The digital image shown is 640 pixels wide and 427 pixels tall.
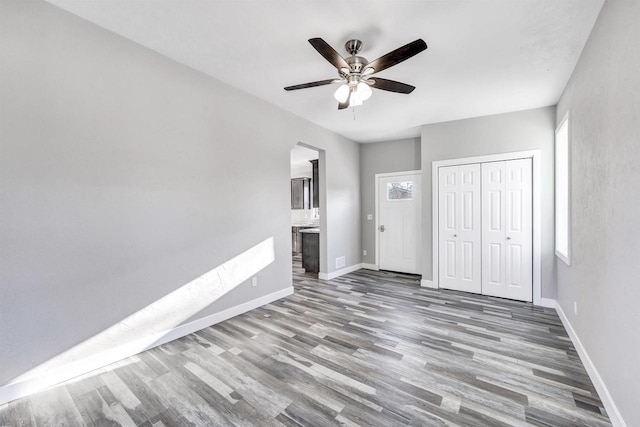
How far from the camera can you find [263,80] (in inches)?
126

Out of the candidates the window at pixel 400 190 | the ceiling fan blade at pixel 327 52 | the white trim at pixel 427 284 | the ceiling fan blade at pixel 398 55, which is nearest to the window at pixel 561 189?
the white trim at pixel 427 284

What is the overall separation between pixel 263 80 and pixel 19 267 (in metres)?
2.73

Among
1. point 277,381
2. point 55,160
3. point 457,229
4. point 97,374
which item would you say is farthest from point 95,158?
point 457,229

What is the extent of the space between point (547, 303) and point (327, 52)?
4.35m

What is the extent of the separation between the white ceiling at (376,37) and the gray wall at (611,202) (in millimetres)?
330

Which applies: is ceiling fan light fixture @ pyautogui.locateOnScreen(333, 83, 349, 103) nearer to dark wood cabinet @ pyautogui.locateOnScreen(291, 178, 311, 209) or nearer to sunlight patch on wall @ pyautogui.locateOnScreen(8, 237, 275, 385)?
sunlight patch on wall @ pyautogui.locateOnScreen(8, 237, 275, 385)

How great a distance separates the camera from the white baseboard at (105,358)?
6.37 ft

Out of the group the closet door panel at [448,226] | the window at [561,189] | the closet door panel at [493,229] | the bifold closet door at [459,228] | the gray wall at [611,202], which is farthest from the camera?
the closet door panel at [448,226]

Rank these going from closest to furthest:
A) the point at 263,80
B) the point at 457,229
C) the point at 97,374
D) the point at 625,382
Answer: the point at 625,382 → the point at 97,374 → the point at 263,80 → the point at 457,229

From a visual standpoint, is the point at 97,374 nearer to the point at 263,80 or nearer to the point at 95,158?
the point at 95,158

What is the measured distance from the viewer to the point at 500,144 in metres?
4.20

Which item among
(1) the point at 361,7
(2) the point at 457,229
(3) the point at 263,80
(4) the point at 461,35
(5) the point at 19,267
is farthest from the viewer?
(2) the point at 457,229

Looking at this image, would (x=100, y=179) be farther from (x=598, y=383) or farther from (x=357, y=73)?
(x=598, y=383)

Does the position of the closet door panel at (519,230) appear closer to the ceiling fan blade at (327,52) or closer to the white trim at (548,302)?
the white trim at (548,302)
